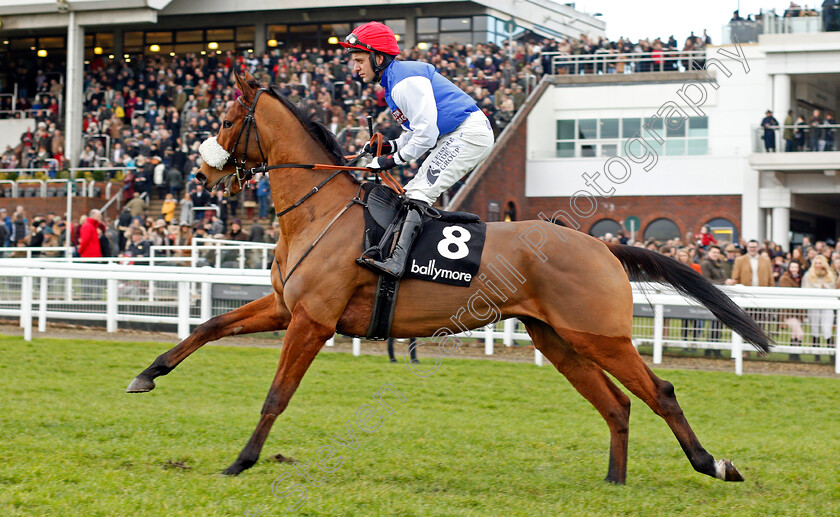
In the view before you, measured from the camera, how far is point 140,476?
4.82 metres

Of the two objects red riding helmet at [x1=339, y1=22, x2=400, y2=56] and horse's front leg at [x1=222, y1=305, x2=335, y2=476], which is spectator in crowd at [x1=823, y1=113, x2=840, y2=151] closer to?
red riding helmet at [x1=339, y1=22, x2=400, y2=56]

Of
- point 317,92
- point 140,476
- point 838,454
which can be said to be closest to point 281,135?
point 140,476

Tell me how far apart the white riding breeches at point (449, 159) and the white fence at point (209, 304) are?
5055 mm

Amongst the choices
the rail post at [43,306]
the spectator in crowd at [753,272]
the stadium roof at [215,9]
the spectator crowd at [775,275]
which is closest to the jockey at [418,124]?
the spectator crowd at [775,275]

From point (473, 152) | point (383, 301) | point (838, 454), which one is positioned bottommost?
point (838, 454)

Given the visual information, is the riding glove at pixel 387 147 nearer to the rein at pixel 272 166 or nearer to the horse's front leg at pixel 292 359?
the rein at pixel 272 166

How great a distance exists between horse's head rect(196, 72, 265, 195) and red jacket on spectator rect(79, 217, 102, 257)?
10.1m

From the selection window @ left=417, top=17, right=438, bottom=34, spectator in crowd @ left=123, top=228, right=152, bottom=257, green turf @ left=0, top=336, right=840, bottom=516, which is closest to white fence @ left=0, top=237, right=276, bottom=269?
spectator in crowd @ left=123, top=228, right=152, bottom=257

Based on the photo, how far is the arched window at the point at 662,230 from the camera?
2698 centimetres

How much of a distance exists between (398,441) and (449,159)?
195cm

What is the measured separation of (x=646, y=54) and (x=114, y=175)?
15.1 meters

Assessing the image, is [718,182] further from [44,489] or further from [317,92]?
[44,489]

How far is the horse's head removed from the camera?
554cm

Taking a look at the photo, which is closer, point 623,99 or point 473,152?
point 473,152
